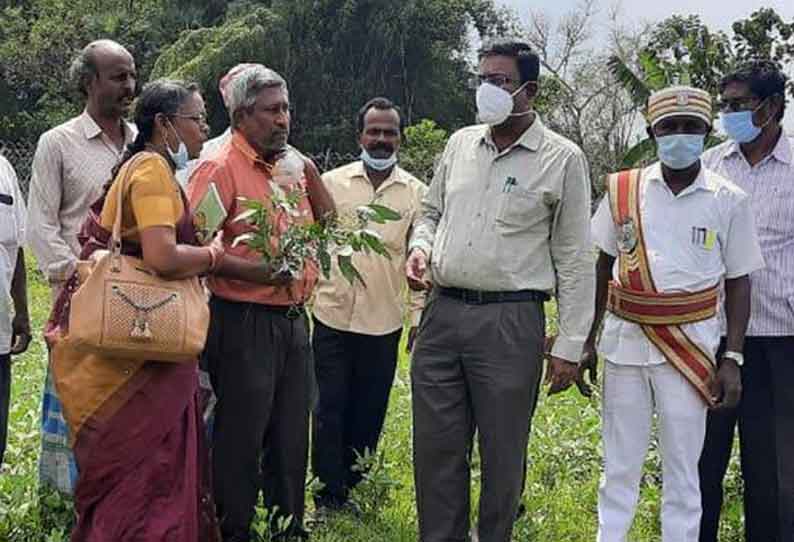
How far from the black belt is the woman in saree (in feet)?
3.23

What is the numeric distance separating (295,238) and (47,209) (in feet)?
3.58

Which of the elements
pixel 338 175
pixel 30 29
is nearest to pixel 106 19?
pixel 30 29

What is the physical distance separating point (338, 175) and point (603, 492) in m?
2.25

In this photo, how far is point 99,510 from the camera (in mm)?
3520

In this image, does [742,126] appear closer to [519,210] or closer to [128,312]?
[519,210]

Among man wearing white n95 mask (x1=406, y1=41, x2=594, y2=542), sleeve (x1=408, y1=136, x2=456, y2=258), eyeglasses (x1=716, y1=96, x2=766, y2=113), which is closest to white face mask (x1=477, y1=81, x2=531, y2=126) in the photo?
man wearing white n95 mask (x1=406, y1=41, x2=594, y2=542)

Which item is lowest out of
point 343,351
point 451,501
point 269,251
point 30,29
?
point 451,501

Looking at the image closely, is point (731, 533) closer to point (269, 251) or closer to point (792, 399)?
point (792, 399)

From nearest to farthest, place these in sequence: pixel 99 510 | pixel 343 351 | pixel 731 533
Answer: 1. pixel 99 510
2. pixel 731 533
3. pixel 343 351

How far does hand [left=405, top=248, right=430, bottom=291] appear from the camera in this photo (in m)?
4.07

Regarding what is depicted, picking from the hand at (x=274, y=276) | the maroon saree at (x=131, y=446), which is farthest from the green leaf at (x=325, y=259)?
the maroon saree at (x=131, y=446)

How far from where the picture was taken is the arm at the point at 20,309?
428 cm

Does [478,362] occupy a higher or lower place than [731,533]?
higher

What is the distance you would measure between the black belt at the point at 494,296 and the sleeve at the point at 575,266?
0.11 meters
